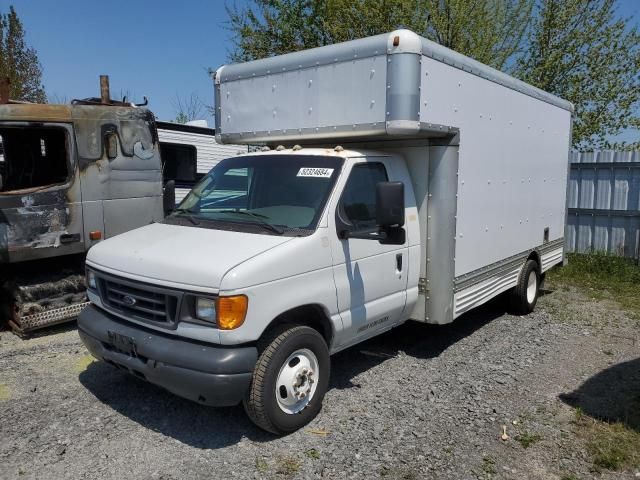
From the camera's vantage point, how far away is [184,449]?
3883 mm

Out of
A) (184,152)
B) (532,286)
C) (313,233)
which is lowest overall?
(532,286)

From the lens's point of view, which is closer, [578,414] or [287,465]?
[287,465]

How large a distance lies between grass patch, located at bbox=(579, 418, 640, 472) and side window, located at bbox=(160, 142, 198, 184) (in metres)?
7.28

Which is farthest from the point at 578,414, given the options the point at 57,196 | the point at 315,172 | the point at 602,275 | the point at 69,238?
the point at 602,275

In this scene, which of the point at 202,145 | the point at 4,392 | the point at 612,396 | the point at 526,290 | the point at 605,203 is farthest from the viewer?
the point at 605,203

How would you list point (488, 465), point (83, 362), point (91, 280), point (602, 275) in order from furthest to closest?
point (602, 275) < point (83, 362) < point (91, 280) < point (488, 465)

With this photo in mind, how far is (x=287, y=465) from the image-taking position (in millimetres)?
3693

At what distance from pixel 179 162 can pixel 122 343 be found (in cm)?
600

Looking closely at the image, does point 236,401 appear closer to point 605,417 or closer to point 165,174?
point 605,417

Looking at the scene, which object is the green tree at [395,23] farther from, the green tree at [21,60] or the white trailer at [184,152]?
the green tree at [21,60]

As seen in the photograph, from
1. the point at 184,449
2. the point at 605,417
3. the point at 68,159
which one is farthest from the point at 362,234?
the point at 68,159

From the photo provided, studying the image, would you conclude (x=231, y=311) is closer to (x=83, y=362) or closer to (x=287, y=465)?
(x=287, y=465)

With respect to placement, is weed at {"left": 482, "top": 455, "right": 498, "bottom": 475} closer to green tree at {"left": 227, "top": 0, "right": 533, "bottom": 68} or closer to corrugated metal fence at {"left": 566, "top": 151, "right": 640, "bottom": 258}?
corrugated metal fence at {"left": 566, "top": 151, "right": 640, "bottom": 258}

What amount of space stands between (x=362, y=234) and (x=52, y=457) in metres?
2.79
